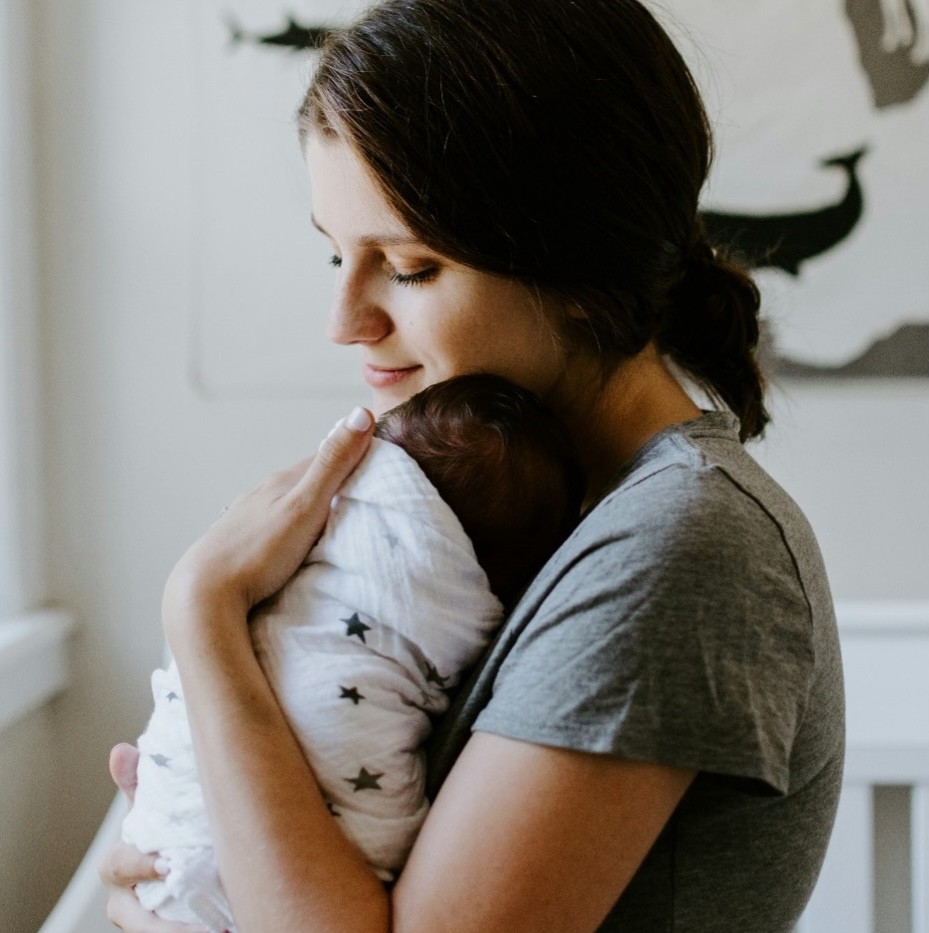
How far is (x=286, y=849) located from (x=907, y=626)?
4.40ft

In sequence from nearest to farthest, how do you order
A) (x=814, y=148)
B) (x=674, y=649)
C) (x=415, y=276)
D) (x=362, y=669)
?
(x=674, y=649)
(x=362, y=669)
(x=415, y=276)
(x=814, y=148)

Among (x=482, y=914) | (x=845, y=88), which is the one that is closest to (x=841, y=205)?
(x=845, y=88)

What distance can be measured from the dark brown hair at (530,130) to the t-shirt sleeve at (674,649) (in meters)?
0.24

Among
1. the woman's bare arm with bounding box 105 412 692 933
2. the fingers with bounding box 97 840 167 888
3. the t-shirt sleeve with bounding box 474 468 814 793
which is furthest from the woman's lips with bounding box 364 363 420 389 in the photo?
the fingers with bounding box 97 840 167 888

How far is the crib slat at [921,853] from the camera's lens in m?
1.57

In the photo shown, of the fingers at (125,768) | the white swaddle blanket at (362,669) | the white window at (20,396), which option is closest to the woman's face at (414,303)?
the white swaddle blanket at (362,669)

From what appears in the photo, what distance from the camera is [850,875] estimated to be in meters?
1.58

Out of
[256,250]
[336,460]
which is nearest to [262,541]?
[336,460]

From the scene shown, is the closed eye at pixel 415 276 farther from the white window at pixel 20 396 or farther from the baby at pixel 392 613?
the white window at pixel 20 396

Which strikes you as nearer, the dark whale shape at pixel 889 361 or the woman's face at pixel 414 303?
the woman's face at pixel 414 303

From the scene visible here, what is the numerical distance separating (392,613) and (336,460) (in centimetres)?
14

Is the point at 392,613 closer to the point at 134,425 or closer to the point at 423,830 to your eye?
the point at 423,830

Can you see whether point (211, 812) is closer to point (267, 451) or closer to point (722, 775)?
point (722, 775)

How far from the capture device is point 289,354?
1.86 meters
